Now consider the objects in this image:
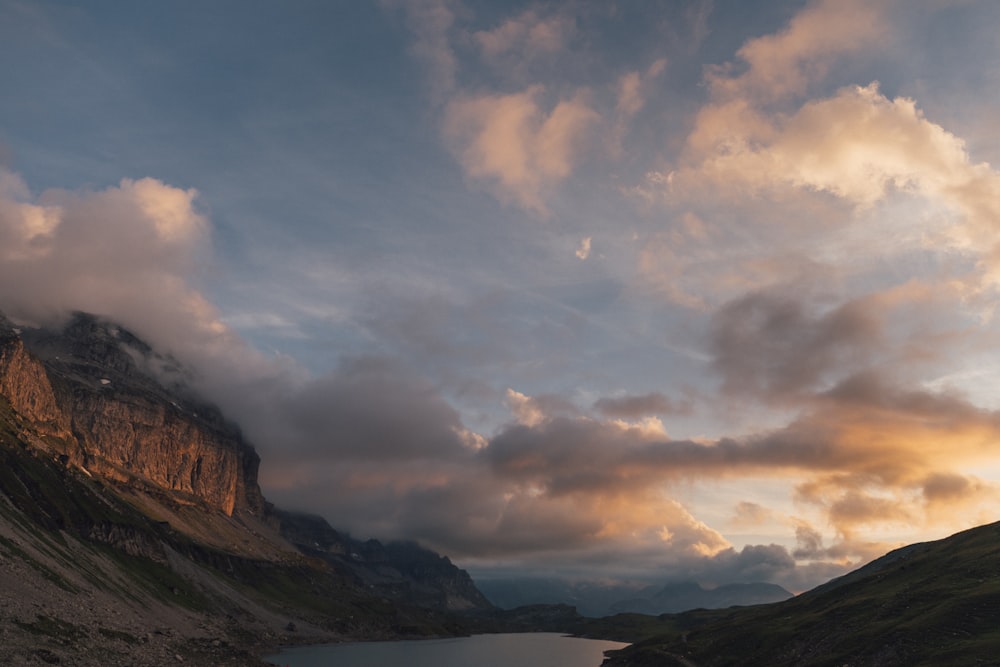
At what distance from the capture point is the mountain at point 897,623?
10594 centimetres

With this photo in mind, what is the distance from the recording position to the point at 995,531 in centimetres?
17462

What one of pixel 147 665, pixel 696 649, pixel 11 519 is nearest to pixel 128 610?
pixel 11 519

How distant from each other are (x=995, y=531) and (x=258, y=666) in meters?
189

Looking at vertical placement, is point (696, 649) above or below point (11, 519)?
below

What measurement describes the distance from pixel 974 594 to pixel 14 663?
483 ft

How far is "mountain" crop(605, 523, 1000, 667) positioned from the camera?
348ft

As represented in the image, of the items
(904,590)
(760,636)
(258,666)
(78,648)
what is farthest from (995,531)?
(78,648)

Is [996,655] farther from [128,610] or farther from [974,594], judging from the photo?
[128,610]

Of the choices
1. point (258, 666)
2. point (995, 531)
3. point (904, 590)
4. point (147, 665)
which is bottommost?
point (258, 666)

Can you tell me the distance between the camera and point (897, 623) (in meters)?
122

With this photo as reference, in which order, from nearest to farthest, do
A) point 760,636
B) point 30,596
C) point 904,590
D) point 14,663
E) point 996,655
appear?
1. point 14,663
2. point 996,655
3. point 30,596
4. point 904,590
5. point 760,636

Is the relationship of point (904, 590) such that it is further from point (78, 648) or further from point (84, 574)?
point (84, 574)

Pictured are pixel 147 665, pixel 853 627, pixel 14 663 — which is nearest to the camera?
pixel 14 663

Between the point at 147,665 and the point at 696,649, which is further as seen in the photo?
the point at 696,649
